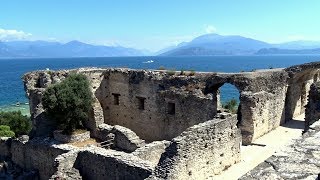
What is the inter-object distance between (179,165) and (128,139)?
6807 millimetres

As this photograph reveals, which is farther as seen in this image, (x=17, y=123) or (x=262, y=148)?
(x=17, y=123)

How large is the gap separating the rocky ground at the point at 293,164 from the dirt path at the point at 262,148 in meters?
8.60

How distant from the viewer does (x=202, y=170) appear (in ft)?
47.9

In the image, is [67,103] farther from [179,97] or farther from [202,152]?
[202,152]

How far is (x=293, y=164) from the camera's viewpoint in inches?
209

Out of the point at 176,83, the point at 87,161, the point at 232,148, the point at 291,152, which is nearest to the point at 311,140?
the point at 291,152

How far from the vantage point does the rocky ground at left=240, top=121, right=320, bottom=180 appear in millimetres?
5020

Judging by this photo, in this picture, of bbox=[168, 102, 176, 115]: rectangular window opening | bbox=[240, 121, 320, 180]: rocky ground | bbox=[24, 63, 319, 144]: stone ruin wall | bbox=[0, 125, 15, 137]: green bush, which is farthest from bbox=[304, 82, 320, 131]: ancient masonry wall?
bbox=[0, 125, 15, 137]: green bush

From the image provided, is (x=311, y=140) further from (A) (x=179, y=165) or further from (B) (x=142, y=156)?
(B) (x=142, y=156)

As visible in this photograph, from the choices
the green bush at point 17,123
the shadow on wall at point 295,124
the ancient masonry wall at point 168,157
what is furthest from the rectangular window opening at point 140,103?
the green bush at point 17,123

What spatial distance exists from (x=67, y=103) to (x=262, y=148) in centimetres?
1034

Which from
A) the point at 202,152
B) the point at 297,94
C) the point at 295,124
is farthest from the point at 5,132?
the point at 297,94

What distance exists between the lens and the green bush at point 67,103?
2152cm

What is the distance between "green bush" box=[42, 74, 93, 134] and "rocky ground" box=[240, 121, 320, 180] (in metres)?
16.9
